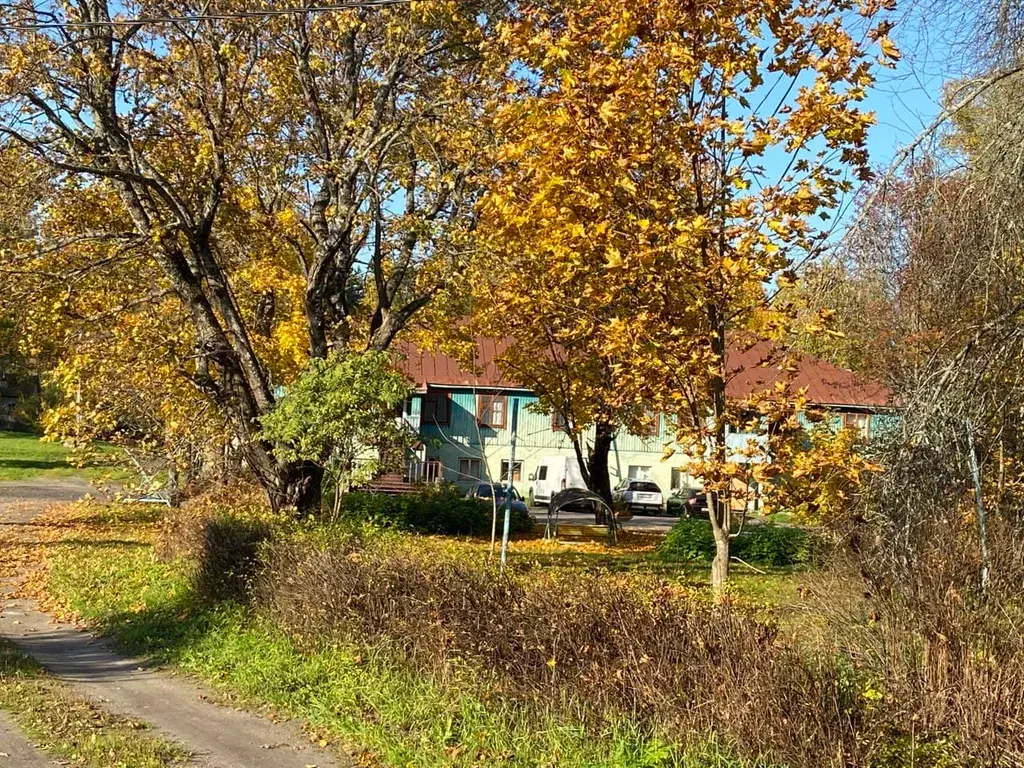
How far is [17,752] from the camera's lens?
6668 millimetres

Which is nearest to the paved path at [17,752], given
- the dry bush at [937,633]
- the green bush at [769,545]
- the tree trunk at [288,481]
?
the dry bush at [937,633]

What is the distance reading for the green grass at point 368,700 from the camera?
19.4 feet

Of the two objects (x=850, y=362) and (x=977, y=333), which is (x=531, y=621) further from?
(x=850, y=362)

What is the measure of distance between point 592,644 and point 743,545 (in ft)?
41.6

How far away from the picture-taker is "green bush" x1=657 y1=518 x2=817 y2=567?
58.7 feet

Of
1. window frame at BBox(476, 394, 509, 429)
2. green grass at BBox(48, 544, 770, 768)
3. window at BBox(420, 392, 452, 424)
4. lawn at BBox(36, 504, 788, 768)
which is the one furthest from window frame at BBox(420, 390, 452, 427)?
green grass at BBox(48, 544, 770, 768)

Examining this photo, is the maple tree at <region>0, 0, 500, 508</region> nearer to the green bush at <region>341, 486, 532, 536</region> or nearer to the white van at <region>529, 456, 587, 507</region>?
the green bush at <region>341, 486, 532, 536</region>

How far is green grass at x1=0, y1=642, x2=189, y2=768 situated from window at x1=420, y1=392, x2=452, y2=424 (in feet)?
113

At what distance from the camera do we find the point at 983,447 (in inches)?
304

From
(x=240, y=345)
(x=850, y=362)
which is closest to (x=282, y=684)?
(x=240, y=345)

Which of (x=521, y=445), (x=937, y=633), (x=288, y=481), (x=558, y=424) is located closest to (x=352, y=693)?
(x=937, y=633)

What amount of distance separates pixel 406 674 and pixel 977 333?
4938 millimetres

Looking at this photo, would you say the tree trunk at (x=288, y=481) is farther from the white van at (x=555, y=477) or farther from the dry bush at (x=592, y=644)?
the white van at (x=555, y=477)

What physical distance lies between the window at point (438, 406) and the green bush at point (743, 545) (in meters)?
25.3
